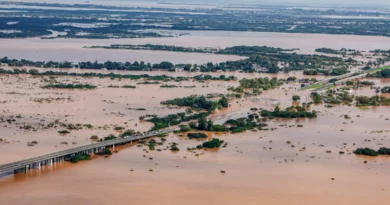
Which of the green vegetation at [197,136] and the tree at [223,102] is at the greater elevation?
the tree at [223,102]

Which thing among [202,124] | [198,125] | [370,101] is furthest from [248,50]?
[202,124]

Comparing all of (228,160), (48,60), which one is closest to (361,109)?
(228,160)

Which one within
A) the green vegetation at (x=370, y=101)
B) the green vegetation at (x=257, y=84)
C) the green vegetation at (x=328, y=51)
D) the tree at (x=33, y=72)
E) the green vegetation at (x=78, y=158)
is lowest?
the green vegetation at (x=78, y=158)

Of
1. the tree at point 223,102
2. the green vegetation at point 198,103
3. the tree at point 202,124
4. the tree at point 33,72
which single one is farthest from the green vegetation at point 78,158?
the tree at point 33,72

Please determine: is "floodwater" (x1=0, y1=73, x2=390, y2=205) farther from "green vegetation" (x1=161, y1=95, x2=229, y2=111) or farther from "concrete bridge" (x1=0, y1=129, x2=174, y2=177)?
"green vegetation" (x1=161, y1=95, x2=229, y2=111)

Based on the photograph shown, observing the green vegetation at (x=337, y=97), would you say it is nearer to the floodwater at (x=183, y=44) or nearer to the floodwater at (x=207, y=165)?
the floodwater at (x=207, y=165)
